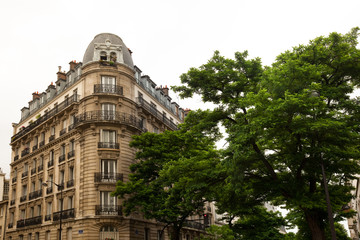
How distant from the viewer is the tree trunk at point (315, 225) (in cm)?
1717

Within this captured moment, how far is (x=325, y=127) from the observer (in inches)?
593

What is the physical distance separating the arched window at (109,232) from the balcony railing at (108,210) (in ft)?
3.88

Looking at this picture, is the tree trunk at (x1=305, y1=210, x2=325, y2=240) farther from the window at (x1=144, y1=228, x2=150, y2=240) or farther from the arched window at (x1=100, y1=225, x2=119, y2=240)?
the window at (x1=144, y1=228, x2=150, y2=240)

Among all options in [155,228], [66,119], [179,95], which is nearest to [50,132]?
[66,119]

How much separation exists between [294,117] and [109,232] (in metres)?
20.7

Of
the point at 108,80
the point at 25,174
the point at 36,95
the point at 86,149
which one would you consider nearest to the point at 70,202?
Answer: the point at 86,149

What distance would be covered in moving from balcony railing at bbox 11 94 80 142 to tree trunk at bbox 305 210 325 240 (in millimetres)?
26036

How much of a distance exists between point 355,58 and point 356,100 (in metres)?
2.17

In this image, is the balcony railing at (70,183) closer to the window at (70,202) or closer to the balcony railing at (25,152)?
the window at (70,202)

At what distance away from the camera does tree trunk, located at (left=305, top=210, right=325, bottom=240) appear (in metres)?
17.2

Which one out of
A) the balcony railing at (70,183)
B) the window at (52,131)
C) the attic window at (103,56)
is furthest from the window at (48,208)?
the attic window at (103,56)

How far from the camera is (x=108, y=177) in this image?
105ft

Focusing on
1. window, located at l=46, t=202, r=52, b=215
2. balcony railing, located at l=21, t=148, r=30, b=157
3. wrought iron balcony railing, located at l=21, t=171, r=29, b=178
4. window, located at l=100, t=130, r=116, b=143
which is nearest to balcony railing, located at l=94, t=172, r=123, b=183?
window, located at l=100, t=130, r=116, b=143

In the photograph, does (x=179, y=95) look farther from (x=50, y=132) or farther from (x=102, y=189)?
(x=50, y=132)
